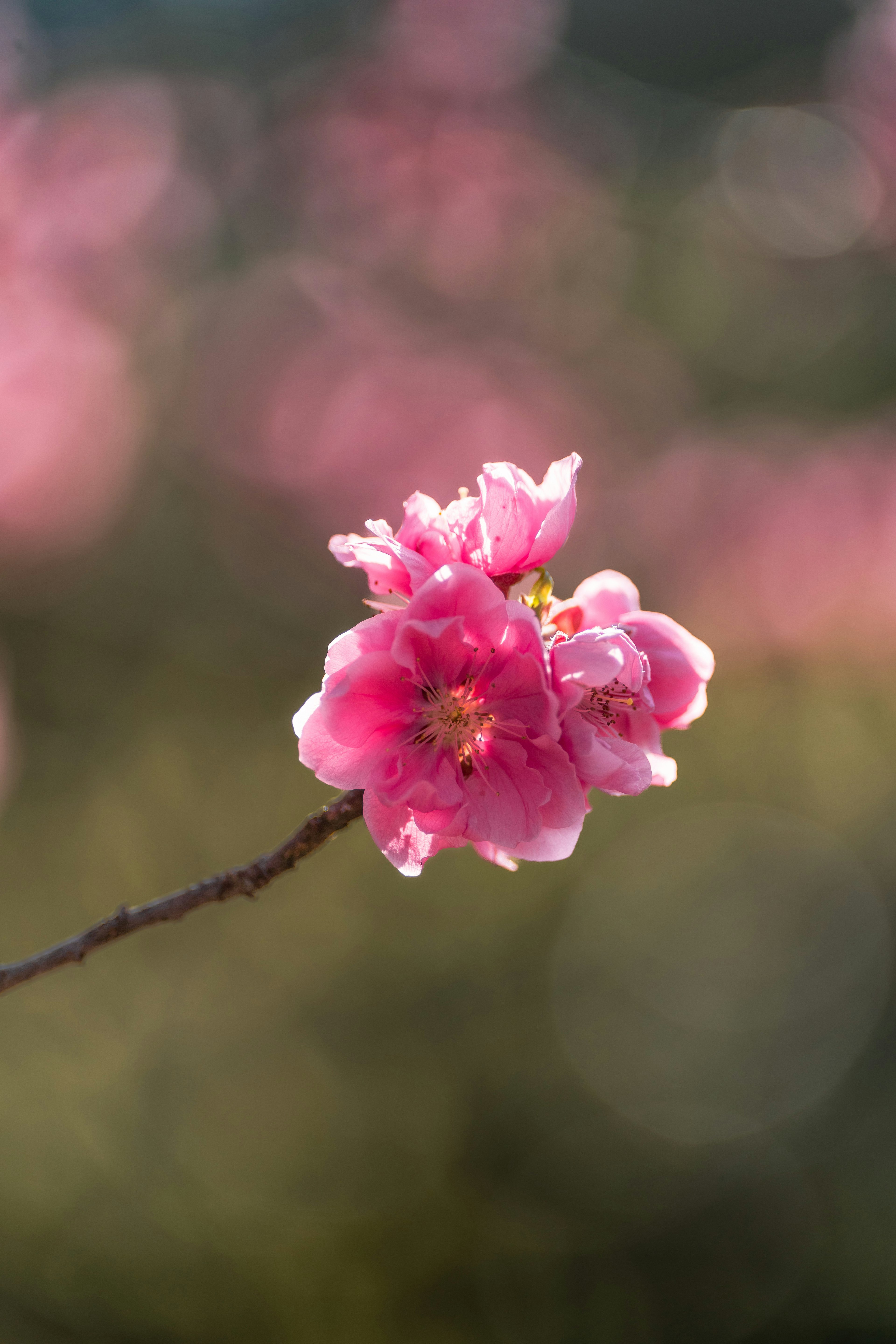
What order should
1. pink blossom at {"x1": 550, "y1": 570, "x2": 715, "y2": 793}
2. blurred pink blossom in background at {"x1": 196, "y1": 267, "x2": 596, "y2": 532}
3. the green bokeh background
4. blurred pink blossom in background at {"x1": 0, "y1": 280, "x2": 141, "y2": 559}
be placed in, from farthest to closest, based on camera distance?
blurred pink blossom in background at {"x1": 196, "y1": 267, "x2": 596, "y2": 532} < blurred pink blossom in background at {"x1": 0, "y1": 280, "x2": 141, "y2": 559} < the green bokeh background < pink blossom at {"x1": 550, "y1": 570, "x2": 715, "y2": 793}

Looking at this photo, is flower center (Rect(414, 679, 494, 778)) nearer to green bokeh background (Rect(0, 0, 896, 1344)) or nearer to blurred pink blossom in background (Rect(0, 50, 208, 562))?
green bokeh background (Rect(0, 0, 896, 1344))

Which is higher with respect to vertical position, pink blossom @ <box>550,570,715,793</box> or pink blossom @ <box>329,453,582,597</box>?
pink blossom @ <box>329,453,582,597</box>

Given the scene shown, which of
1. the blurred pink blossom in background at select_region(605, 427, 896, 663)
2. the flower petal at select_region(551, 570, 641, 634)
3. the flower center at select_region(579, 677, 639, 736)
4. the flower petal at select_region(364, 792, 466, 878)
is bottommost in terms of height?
the flower petal at select_region(364, 792, 466, 878)

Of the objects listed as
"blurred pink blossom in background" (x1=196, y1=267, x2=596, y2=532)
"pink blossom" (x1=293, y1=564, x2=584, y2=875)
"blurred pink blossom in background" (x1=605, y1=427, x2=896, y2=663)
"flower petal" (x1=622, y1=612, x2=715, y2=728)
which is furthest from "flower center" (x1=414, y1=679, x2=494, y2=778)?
"blurred pink blossom in background" (x1=605, y1=427, x2=896, y2=663)

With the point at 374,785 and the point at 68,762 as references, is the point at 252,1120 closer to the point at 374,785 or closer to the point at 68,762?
the point at 68,762

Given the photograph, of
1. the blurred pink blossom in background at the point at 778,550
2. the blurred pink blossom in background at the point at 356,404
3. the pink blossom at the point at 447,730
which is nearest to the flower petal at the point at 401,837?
the pink blossom at the point at 447,730

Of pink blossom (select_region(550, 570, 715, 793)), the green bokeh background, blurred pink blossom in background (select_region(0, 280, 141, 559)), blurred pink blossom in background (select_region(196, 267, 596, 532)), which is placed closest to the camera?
pink blossom (select_region(550, 570, 715, 793))

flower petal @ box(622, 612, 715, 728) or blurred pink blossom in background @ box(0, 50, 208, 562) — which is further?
blurred pink blossom in background @ box(0, 50, 208, 562)

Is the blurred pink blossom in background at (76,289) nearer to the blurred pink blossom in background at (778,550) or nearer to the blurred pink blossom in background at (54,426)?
the blurred pink blossom in background at (54,426)

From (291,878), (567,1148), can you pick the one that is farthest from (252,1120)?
(567,1148)
